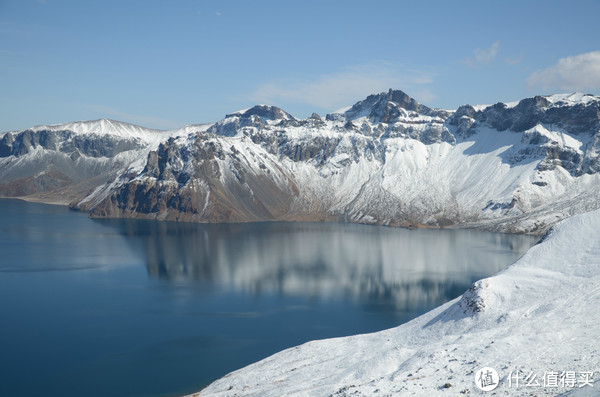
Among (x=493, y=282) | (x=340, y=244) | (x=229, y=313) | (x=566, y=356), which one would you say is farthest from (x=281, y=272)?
(x=566, y=356)

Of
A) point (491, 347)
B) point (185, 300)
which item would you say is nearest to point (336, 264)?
point (185, 300)

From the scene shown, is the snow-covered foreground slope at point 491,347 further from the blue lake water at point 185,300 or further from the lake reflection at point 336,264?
the lake reflection at point 336,264

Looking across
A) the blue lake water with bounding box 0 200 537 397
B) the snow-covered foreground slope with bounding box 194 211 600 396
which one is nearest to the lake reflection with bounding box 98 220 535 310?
the blue lake water with bounding box 0 200 537 397

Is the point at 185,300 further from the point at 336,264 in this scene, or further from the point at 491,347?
the point at 491,347

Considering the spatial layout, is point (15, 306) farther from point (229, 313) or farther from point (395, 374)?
point (395, 374)

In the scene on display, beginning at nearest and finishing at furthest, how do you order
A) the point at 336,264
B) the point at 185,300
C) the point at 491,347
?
the point at 491,347 → the point at 185,300 → the point at 336,264

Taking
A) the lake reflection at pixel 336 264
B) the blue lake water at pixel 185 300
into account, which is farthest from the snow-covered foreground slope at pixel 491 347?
the lake reflection at pixel 336 264
